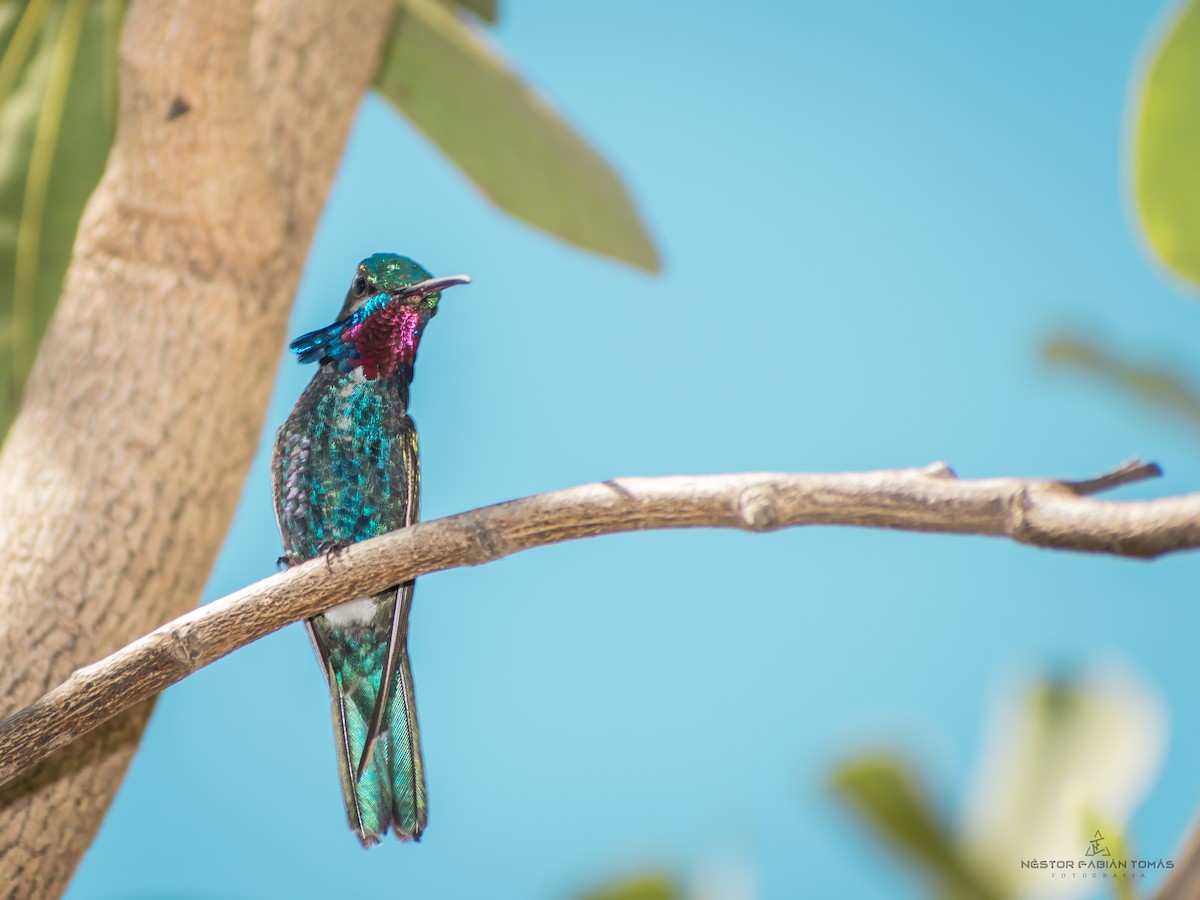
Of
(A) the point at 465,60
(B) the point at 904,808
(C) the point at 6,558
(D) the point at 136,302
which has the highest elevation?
(A) the point at 465,60

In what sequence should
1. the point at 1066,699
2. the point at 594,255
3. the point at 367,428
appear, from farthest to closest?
the point at 594,255 → the point at 367,428 → the point at 1066,699

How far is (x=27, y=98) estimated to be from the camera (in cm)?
343

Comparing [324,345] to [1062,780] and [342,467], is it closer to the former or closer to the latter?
[342,467]

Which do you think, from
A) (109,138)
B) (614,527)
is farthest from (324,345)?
(614,527)

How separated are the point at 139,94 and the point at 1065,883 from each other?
2.60 metres

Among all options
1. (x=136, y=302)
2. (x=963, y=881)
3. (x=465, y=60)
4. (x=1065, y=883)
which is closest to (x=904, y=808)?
(x=963, y=881)

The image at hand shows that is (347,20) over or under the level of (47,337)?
over

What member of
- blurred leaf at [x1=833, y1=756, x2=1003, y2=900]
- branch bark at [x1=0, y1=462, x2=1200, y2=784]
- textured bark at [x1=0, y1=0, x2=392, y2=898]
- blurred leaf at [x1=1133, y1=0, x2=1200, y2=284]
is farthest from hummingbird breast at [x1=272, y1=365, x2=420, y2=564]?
blurred leaf at [x1=833, y1=756, x2=1003, y2=900]

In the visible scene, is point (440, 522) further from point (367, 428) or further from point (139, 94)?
point (139, 94)

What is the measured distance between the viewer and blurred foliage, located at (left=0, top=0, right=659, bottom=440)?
10.9 feet

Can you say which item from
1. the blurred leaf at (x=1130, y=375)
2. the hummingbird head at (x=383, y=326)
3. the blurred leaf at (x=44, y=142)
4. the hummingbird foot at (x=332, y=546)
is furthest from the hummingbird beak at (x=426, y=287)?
the blurred leaf at (x=1130, y=375)

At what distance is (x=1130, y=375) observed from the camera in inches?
52.6

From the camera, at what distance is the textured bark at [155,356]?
2498 mm

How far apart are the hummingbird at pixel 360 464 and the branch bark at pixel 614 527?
26.5 inches
